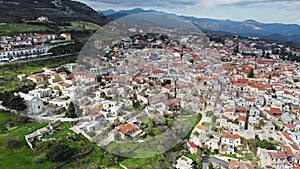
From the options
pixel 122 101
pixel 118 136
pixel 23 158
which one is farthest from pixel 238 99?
pixel 23 158

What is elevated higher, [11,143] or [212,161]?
[11,143]

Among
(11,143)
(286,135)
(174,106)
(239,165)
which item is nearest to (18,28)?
(11,143)

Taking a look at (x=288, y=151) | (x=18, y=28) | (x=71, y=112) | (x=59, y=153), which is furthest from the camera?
(x=18, y=28)

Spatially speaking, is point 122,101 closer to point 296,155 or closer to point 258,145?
point 258,145

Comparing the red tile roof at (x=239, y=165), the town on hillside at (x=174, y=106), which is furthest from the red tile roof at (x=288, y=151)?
the red tile roof at (x=239, y=165)

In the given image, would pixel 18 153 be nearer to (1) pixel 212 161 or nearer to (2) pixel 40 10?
(1) pixel 212 161

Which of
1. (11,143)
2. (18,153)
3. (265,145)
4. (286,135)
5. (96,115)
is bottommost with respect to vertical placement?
(18,153)

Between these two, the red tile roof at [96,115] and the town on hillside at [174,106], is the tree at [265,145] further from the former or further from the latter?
the red tile roof at [96,115]

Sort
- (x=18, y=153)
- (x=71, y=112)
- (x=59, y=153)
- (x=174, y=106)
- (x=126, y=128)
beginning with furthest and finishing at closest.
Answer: (x=174, y=106), (x=71, y=112), (x=126, y=128), (x=18, y=153), (x=59, y=153)
